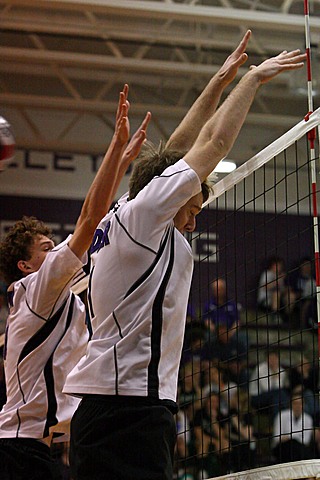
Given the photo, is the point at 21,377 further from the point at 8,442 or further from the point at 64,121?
the point at 64,121

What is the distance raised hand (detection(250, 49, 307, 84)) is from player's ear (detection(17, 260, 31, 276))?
6.03 ft

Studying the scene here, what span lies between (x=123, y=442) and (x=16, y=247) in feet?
6.68

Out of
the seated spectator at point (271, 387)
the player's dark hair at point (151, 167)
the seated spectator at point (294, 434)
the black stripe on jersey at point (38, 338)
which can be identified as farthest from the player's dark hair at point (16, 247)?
the seated spectator at point (271, 387)

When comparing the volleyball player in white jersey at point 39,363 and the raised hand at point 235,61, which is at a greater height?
the raised hand at point 235,61

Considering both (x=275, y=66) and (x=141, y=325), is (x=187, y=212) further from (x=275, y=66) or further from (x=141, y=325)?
(x=275, y=66)

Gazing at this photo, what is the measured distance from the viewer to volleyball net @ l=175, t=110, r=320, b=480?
4.98 meters

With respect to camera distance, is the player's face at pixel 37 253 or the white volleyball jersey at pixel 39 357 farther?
the player's face at pixel 37 253

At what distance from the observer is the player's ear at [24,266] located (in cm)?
488

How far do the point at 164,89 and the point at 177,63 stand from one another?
5.08ft

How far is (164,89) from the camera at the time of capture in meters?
16.2

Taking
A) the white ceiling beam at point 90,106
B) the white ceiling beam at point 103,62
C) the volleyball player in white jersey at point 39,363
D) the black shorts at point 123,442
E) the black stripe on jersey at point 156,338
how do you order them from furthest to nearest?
the white ceiling beam at point 90,106 → the white ceiling beam at point 103,62 → the volleyball player in white jersey at point 39,363 → the black stripe on jersey at point 156,338 → the black shorts at point 123,442

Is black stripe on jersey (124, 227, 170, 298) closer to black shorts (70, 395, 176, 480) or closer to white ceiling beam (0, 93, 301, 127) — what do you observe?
black shorts (70, 395, 176, 480)

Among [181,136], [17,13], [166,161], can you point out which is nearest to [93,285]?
[166,161]

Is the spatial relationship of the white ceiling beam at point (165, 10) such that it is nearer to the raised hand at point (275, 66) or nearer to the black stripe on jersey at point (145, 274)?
the raised hand at point (275, 66)
